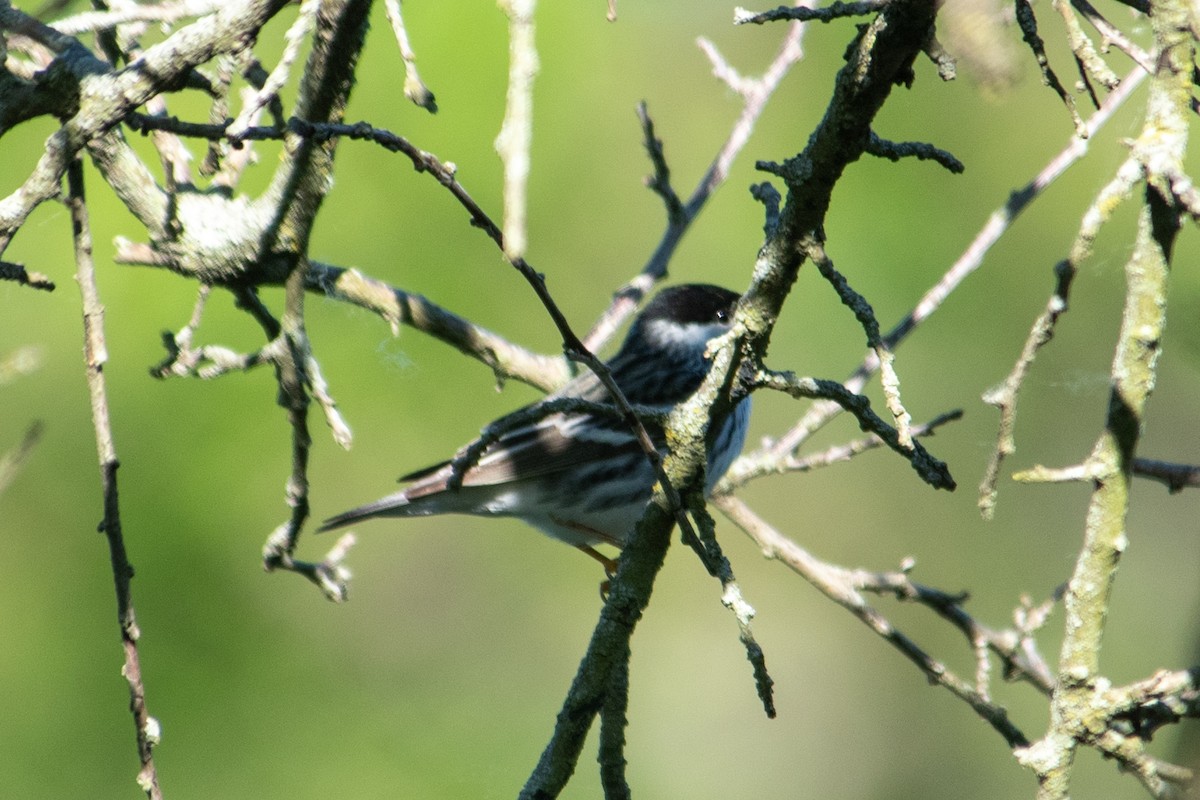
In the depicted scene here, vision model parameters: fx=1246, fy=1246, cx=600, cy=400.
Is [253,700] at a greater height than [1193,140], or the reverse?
[1193,140]

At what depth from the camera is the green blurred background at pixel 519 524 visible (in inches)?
186

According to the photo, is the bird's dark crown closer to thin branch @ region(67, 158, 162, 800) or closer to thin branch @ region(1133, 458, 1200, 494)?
thin branch @ region(67, 158, 162, 800)

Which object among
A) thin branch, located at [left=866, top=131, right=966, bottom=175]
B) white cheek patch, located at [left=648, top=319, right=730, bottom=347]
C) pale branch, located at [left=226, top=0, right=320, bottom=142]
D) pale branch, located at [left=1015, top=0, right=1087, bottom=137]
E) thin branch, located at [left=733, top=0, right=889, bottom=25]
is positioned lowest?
thin branch, located at [left=866, top=131, right=966, bottom=175]

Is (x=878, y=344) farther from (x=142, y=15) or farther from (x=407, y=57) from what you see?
(x=142, y=15)

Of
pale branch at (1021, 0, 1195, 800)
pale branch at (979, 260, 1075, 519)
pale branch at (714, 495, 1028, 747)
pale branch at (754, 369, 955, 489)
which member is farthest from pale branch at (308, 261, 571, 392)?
pale branch at (1021, 0, 1195, 800)

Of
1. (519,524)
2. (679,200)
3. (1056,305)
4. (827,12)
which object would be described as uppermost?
(679,200)

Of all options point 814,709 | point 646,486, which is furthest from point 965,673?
point 646,486

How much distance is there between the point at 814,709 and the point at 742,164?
3.11 m

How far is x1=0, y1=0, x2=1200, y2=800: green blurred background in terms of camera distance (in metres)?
4.71

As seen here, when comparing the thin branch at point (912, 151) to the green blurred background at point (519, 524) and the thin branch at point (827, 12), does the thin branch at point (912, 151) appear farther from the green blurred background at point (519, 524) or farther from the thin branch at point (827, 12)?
the green blurred background at point (519, 524)

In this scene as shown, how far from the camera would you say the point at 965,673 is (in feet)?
21.4

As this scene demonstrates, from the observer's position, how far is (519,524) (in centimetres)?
597

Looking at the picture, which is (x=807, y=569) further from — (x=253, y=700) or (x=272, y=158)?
(x=272, y=158)

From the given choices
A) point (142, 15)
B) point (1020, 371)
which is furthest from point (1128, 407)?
point (142, 15)
